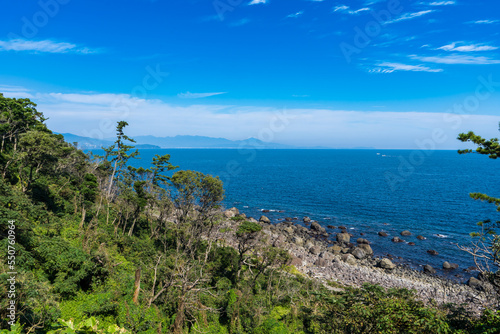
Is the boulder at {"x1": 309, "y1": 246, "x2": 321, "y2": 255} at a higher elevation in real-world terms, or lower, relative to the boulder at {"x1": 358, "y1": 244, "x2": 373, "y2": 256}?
lower

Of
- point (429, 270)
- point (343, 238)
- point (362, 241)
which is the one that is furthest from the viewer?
point (343, 238)

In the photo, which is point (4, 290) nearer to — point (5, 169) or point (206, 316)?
point (206, 316)

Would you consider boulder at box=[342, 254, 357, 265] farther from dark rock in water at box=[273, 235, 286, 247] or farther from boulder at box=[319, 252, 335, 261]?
dark rock in water at box=[273, 235, 286, 247]

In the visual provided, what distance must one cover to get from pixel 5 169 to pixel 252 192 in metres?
68.2

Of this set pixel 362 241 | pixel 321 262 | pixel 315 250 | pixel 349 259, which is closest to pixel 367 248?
pixel 362 241

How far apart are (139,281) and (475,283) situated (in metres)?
39.3

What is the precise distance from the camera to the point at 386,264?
129ft

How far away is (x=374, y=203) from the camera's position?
73438 mm

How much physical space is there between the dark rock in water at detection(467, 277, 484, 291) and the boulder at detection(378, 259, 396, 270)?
28.2 feet

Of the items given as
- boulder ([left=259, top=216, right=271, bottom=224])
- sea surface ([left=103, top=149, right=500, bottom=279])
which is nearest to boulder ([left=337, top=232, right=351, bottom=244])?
sea surface ([left=103, top=149, right=500, bottom=279])

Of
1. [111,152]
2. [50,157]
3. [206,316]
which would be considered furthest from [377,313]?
[111,152]

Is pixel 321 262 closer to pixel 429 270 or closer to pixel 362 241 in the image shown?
pixel 362 241

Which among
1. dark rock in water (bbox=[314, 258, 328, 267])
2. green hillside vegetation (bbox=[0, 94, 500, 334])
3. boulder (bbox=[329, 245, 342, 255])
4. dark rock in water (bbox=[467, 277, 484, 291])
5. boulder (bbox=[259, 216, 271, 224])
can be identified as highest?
green hillside vegetation (bbox=[0, 94, 500, 334])

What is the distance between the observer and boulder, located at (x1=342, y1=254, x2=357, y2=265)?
40969mm
